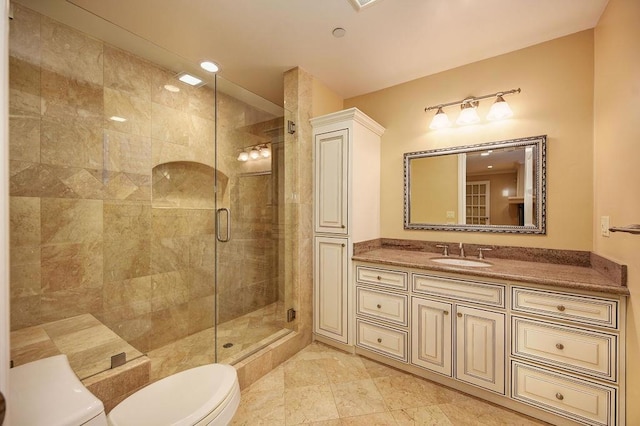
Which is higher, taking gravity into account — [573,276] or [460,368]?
[573,276]

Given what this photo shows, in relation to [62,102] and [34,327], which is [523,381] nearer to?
[34,327]

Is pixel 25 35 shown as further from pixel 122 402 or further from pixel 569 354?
pixel 569 354

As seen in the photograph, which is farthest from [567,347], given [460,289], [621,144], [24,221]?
[24,221]

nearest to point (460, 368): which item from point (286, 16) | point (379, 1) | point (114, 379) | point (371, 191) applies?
point (371, 191)

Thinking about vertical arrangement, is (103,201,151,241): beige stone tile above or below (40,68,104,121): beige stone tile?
below

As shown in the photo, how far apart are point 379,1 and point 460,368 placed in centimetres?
248

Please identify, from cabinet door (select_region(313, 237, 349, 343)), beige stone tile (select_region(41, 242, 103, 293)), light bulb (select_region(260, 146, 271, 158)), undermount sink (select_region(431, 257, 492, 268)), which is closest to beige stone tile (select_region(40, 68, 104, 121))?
beige stone tile (select_region(41, 242, 103, 293))

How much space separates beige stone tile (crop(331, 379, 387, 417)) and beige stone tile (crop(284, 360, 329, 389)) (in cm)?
13

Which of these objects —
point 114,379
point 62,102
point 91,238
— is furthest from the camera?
point 91,238

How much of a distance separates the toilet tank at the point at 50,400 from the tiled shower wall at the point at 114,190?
94 cm

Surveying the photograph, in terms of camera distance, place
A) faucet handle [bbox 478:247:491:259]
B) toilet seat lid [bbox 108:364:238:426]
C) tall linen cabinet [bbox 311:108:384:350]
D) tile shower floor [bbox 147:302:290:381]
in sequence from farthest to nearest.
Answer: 1. tall linen cabinet [bbox 311:108:384:350]
2. faucet handle [bbox 478:247:491:259]
3. tile shower floor [bbox 147:302:290:381]
4. toilet seat lid [bbox 108:364:238:426]

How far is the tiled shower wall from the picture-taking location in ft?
5.36

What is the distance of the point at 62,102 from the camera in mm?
1761

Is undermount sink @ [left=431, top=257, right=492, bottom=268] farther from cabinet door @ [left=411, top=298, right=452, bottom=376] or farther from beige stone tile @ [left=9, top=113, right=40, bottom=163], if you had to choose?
beige stone tile @ [left=9, top=113, right=40, bottom=163]
